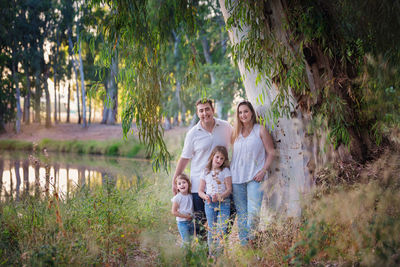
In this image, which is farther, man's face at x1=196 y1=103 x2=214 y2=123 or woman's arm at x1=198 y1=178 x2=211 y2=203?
man's face at x1=196 y1=103 x2=214 y2=123

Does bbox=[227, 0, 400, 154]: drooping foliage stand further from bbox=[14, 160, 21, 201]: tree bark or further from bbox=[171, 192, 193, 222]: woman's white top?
bbox=[14, 160, 21, 201]: tree bark

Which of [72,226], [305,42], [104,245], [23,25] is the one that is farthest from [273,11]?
[23,25]

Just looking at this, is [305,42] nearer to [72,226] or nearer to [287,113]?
[287,113]

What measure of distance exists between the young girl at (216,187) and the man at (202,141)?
0.34 feet

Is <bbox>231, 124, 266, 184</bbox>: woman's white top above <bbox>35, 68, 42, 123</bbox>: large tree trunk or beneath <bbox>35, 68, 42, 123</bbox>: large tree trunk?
beneath

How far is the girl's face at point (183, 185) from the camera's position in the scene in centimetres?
365

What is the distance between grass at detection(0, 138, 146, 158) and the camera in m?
16.0

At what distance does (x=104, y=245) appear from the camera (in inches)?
129

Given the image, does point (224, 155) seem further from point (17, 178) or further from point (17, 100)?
point (17, 100)

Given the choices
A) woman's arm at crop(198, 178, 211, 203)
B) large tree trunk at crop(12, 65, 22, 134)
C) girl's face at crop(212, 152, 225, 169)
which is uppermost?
large tree trunk at crop(12, 65, 22, 134)

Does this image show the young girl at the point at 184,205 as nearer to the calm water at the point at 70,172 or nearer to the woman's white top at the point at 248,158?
the woman's white top at the point at 248,158

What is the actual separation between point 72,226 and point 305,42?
2792mm

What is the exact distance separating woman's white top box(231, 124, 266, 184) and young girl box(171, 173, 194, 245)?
1.52 ft

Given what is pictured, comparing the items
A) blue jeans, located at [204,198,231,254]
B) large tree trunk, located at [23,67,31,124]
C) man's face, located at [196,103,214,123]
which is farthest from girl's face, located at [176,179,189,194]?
large tree trunk, located at [23,67,31,124]
